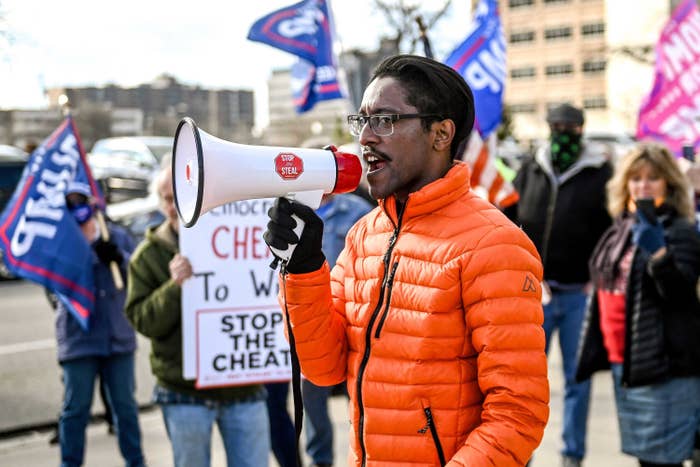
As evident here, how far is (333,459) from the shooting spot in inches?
203

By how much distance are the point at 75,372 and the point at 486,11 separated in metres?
3.76

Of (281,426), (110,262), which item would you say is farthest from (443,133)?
(110,262)

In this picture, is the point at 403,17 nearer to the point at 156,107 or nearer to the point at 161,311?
the point at 161,311

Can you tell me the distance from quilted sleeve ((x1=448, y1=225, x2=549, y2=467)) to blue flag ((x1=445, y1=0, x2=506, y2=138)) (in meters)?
4.01

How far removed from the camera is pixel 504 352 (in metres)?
2.05

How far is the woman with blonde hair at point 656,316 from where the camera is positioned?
13.4ft

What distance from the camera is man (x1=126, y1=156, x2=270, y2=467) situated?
3906 mm

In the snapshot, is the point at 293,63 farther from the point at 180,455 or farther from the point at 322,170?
the point at 322,170

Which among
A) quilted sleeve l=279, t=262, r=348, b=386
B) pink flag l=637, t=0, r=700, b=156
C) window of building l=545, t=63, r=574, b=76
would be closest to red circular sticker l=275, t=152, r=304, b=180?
quilted sleeve l=279, t=262, r=348, b=386

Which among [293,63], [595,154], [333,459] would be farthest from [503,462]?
[293,63]

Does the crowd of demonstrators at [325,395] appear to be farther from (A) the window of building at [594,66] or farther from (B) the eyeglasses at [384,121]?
(A) the window of building at [594,66]

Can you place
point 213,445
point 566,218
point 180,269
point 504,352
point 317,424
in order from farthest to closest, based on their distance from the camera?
point 213,445, point 566,218, point 317,424, point 180,269, point 504,352

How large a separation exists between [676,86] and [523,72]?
81.9m

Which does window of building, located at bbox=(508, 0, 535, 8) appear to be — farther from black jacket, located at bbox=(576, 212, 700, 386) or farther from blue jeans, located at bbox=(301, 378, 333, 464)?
black jacket, located at bbox=(576, 212, 700, 386)
